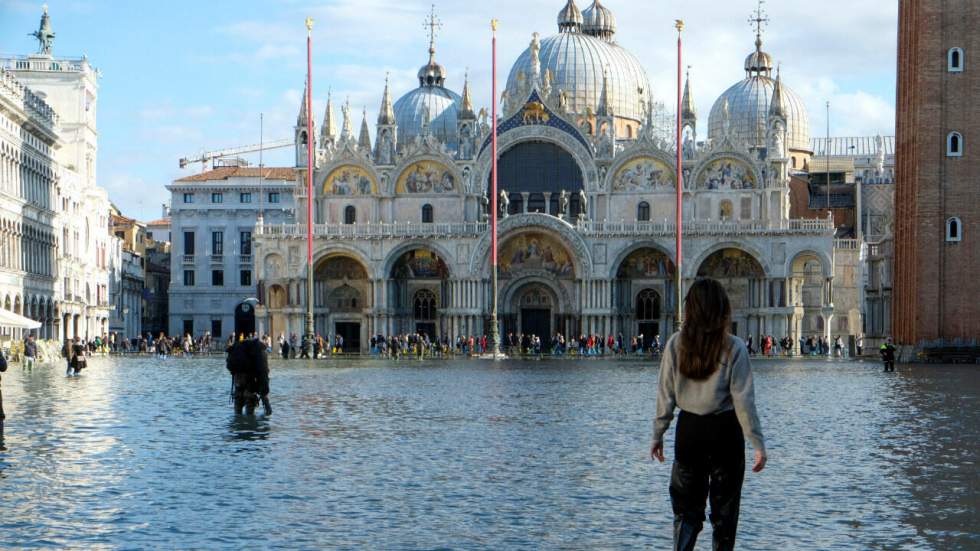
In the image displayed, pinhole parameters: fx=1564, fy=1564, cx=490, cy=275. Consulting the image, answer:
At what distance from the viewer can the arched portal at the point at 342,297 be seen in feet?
281

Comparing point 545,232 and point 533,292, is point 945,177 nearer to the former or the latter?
point 545,232

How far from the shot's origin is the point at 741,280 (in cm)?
8212

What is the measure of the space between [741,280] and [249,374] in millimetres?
57810

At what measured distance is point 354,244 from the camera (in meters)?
84.2

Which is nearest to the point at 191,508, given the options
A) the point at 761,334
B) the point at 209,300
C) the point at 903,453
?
the point at 903,453

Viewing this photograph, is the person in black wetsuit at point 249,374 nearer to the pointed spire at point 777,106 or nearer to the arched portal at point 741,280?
the arched portal at point 741,280

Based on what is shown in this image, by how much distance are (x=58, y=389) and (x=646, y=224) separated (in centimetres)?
4881

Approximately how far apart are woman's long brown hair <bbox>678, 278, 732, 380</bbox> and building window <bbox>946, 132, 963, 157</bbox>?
180 feet

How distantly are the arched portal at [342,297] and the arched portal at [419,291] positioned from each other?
181 centimetres

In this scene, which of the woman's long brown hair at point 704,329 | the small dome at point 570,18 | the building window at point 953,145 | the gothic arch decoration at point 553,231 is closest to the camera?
the woman's long brown hair at point 704,329

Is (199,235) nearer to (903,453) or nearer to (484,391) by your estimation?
(484,391)

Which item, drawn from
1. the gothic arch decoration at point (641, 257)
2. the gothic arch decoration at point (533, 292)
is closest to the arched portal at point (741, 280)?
the gothic arch decoration at point (641, 257)

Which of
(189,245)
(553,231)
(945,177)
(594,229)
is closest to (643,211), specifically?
(594,229)

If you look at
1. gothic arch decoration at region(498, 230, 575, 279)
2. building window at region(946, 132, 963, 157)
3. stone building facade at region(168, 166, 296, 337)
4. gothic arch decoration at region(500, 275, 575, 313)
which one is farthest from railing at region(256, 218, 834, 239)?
stone building facade at region(168, 166, 296, 337)
